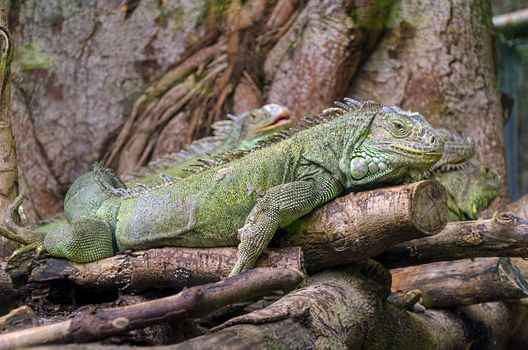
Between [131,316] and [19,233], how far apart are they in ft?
7.46

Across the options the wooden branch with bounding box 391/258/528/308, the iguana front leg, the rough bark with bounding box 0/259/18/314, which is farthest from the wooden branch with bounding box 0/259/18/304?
the wooden branch with bounding box 391/258/528/308

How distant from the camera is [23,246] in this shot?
510cm

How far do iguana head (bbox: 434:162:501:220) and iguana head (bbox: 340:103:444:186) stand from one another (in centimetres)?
240

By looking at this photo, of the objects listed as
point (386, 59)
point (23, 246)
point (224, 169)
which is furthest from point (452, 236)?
point (386, 59)

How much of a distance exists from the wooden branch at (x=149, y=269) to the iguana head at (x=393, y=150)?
2.11 ft

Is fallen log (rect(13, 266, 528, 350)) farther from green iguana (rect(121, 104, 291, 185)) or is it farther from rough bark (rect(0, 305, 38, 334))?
green iguana (rect(121, 104, 291, 185))

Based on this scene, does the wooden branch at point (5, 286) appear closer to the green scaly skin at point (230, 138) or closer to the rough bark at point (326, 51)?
the green scaly skin at point (230, 138)

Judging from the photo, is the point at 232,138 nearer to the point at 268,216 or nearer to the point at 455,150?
the point at 455,150

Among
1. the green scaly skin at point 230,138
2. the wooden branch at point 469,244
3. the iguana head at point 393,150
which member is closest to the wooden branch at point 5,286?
the green scaly skin at point 230,138

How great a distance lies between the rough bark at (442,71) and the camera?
7.84 meters

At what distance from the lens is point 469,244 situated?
16.2ft

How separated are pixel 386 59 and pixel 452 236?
3485 millimetres

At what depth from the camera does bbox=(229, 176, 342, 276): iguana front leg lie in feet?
14.4

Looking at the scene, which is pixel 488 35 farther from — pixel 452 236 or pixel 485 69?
pixel 452 236
